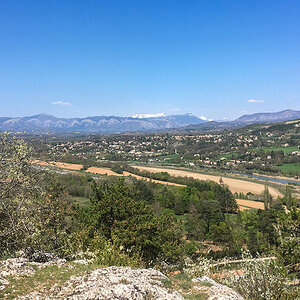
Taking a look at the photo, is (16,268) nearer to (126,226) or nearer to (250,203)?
(126,226)

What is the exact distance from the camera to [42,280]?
30.0 feet

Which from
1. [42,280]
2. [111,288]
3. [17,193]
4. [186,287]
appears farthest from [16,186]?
[186,287]

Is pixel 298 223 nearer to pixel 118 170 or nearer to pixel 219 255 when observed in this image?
pixel 219 255

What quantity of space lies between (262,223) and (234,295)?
39.7 meters

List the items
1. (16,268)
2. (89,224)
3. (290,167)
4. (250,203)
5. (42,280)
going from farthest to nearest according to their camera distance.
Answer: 1. (290,167)
2. (250,203)
3. (89,224)
4. (16,268)
5. (42,280)

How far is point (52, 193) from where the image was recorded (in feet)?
50.8

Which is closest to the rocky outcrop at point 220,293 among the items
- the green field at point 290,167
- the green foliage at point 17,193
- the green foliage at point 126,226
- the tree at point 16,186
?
the green foliage at point 126,226

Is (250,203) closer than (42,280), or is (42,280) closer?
(42,280)

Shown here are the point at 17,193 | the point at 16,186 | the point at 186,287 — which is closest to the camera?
the point at 186,287

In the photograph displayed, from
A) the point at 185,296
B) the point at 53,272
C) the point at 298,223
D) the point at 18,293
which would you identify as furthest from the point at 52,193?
the point at 298,223

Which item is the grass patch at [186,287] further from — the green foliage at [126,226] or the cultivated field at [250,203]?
the cultivated field at [250,203]

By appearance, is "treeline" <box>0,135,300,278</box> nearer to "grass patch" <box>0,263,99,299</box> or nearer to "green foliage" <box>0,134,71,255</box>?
"green foliage" <box>0,134,71,255</box>

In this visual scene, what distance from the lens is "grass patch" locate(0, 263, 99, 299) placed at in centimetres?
797

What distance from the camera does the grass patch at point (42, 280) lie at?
26.1 feet
